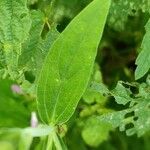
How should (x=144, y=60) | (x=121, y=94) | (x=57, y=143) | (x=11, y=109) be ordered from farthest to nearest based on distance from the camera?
(x=11, y=109) < (x=121, y=94) < (x=144, y=60) < (x=57, y=143)

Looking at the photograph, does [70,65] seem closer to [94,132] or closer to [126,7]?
[126,7]

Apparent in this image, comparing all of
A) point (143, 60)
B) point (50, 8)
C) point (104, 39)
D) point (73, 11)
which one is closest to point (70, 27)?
point (143, 60)

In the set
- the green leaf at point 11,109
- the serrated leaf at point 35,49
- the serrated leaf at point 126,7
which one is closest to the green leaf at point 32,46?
the serrated leaf at point 35,49

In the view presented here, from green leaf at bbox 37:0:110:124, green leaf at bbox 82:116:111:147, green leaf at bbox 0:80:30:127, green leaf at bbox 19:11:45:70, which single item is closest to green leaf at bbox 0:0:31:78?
green leaf at bbox 19:11:45:70

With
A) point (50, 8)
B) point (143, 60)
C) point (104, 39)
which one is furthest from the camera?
point (104, 39)

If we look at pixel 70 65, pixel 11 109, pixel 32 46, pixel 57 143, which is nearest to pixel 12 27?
pixel 32 46

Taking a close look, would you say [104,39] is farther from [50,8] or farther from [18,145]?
[18,145]
